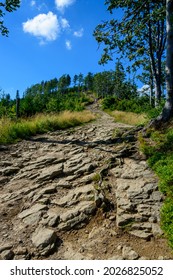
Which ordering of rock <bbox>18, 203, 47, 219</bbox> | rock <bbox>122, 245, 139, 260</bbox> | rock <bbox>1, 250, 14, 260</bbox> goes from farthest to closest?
rock <bbox>18, 203, 47, 219</bbox> < rock <bbox>1, 250, 14, 260</bbox> < rock <bbox>122, 245, 139, 260</bbox>

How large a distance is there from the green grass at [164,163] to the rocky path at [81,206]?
0.16 metres

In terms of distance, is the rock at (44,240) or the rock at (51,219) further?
the rock at (51,219)

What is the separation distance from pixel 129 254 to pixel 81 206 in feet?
5.29

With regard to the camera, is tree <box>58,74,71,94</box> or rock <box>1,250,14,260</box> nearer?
rock <box>1,250,14,260</box>

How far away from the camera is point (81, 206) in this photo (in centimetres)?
523

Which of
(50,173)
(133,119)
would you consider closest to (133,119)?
(133,119)

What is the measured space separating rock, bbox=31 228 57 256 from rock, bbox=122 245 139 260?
3.65 ft

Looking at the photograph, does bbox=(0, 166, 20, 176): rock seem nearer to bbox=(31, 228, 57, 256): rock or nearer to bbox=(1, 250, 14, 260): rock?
bbox=(31, 228, 57, 256): rock

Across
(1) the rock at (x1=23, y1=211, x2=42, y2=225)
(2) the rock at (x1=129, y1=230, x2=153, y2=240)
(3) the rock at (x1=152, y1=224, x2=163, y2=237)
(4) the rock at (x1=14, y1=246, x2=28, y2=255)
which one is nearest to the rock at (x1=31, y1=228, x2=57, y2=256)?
(4) the rock at (x1=14, y1=246, x2=28, y2=255)

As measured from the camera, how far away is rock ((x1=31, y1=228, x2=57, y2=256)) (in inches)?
163

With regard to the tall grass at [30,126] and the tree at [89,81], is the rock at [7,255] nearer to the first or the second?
the tall grass at [30,126]

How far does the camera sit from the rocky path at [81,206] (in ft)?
13.5

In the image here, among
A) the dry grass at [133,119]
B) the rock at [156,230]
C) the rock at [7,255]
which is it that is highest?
the dry grass at [133,119]

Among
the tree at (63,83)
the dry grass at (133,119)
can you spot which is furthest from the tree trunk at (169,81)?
the tree at (63,83)
